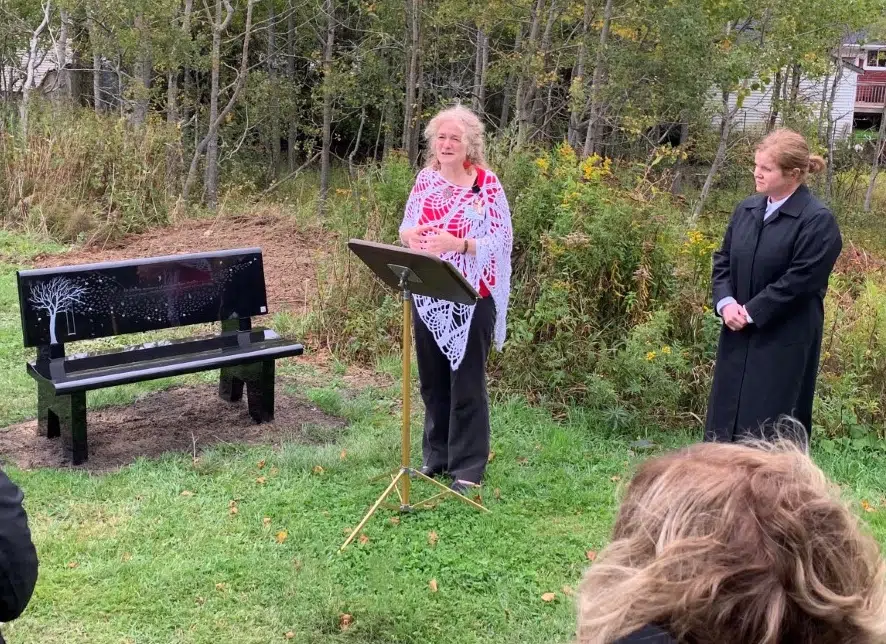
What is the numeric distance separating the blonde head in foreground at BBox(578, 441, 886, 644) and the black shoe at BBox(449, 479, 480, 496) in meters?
3.46

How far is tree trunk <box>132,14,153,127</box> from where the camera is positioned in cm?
1464

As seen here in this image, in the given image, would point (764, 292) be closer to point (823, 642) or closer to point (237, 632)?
point (237, 632)

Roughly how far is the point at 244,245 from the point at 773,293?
753 cm

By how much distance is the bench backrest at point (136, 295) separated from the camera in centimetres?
507

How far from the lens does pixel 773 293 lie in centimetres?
438

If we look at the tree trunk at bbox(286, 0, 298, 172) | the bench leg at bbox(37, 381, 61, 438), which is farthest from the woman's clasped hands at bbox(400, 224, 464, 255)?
the tree trunk at bbox(286, 0, 298, 172)

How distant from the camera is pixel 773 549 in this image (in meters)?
1.21

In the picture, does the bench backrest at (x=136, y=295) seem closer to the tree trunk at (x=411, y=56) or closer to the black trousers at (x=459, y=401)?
the black trousers at (x=459, y=401)

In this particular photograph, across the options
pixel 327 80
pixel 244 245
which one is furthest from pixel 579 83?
pixel 327 80

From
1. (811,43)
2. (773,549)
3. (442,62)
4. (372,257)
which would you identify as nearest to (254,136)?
(442,62)

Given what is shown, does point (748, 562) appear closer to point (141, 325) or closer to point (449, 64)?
point (141, 325)

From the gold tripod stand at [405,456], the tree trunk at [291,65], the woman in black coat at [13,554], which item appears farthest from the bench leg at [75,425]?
the tree trunk at [291,65]

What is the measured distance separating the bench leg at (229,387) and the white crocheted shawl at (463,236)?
2077 millimetres

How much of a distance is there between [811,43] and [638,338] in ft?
39.7
